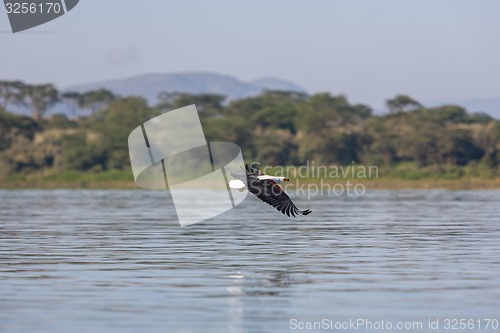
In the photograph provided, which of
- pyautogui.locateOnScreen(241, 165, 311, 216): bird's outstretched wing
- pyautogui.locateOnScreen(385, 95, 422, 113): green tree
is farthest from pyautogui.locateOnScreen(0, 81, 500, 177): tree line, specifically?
pyautogui.locateOnScreen(241, 165, 311, 216): bird's outstretched wing

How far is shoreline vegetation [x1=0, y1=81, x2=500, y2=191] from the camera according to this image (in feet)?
357

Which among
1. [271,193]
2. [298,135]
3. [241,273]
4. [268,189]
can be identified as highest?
[268,189]

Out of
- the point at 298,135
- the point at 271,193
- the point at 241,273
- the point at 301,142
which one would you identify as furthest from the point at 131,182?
the point at 241,273

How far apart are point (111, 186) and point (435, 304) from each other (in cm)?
8118

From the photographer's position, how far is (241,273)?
26125 millimetres

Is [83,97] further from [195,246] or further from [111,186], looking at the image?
[195,246]

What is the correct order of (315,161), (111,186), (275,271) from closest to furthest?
1. (275,271)
2. (111,186)
3. (315,161)

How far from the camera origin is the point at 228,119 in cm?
12388

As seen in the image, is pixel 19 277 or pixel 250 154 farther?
pixel 250 154

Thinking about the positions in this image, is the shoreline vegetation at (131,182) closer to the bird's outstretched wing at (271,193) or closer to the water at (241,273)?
the water at (241,273)

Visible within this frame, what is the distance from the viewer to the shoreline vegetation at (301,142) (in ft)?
357

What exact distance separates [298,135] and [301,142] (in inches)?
168

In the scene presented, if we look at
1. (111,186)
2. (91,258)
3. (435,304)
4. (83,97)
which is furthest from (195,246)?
(83,97)

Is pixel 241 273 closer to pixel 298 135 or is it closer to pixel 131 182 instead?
pixel 131 182
